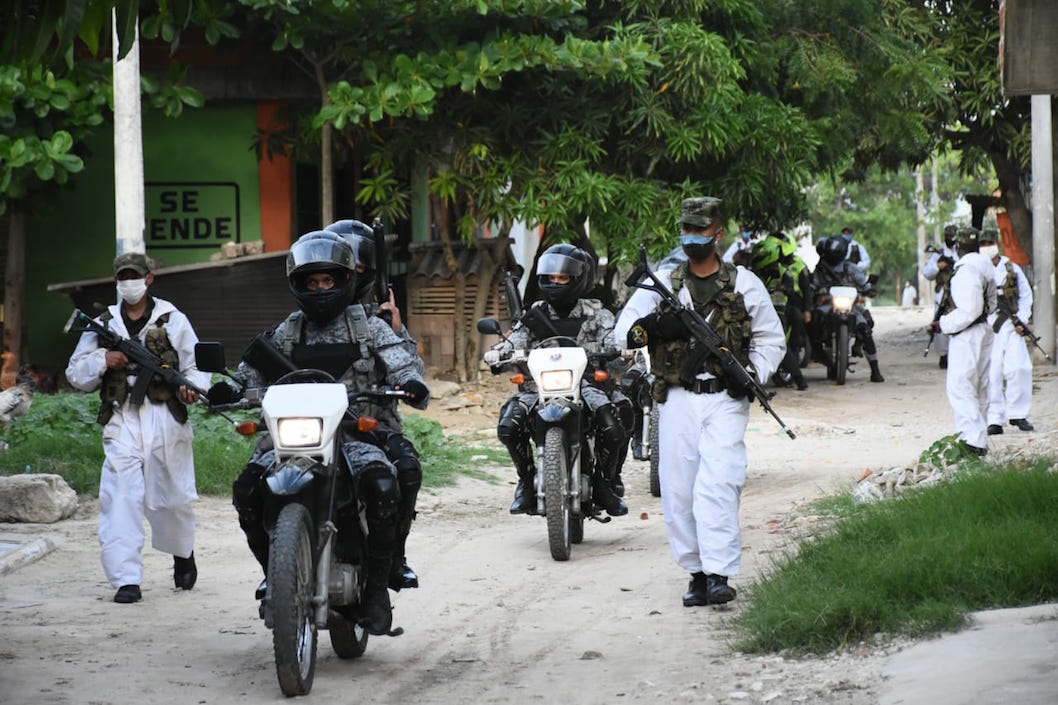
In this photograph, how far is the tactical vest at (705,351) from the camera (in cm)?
823

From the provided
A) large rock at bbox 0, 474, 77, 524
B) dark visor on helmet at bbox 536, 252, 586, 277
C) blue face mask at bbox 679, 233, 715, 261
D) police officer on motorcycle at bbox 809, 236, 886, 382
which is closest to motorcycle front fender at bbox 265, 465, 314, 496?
blue face mask at bbox 679, 233, 715, 261

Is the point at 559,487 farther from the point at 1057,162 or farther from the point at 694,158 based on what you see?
the point at 1057,162

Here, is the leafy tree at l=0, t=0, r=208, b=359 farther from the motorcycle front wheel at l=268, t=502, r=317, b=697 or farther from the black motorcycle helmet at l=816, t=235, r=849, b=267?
the black motorcycle helmet at l=816, t=235, r=849, b=267

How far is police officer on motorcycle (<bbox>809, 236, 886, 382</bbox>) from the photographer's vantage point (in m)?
22.3

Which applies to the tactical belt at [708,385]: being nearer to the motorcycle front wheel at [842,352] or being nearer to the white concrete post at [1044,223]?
the motorcycle front wheel at [842,352]

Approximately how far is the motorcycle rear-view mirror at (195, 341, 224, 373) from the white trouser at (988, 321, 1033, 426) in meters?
9.72

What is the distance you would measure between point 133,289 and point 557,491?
2.57m

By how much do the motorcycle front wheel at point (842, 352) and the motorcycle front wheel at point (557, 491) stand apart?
1257cm

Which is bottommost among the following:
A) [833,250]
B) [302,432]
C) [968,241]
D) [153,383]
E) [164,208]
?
[302,432]

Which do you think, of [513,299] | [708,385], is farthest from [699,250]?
[513,299]

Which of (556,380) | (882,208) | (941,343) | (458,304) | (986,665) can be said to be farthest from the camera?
(882,208)

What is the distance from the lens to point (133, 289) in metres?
8.95

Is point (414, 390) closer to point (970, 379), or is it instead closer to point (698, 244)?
point (698, 244)

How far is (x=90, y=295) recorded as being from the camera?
59.3ft
